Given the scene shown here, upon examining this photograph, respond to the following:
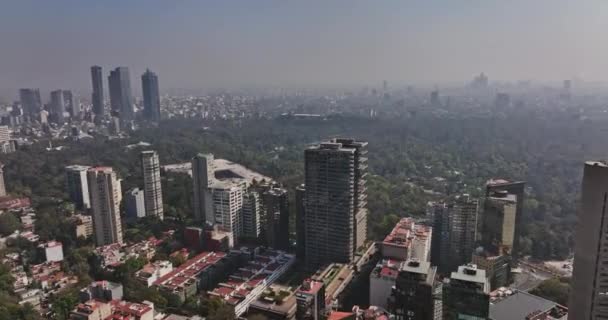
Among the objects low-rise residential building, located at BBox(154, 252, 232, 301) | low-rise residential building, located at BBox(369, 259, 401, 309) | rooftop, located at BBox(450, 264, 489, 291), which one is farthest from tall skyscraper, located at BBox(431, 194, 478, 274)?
low-rise residential building, located at BBox(154, 252, 232, 301)

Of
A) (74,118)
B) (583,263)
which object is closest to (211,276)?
(583,263)

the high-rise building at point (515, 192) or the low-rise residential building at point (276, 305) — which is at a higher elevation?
the high-rise building at point (515, 192)

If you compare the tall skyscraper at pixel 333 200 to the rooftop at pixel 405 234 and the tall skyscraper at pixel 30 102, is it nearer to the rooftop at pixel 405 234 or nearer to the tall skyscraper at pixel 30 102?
the rooftop at pixel 405 234

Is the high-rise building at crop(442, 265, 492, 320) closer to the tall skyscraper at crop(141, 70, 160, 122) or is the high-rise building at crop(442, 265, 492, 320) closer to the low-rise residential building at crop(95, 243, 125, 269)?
the low-rise residential building at crop(95, 243, 125, 269)

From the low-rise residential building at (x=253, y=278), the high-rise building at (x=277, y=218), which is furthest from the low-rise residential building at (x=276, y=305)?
the high-rise building at (x=277, y=218)

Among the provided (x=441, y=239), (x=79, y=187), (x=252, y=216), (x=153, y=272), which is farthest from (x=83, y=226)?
(x=441, y=239)

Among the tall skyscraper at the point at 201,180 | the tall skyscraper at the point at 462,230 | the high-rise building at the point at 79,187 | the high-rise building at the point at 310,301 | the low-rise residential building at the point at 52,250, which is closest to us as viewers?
the high-rise building at the point at 310,301

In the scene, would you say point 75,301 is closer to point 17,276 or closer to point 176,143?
point 17,276
